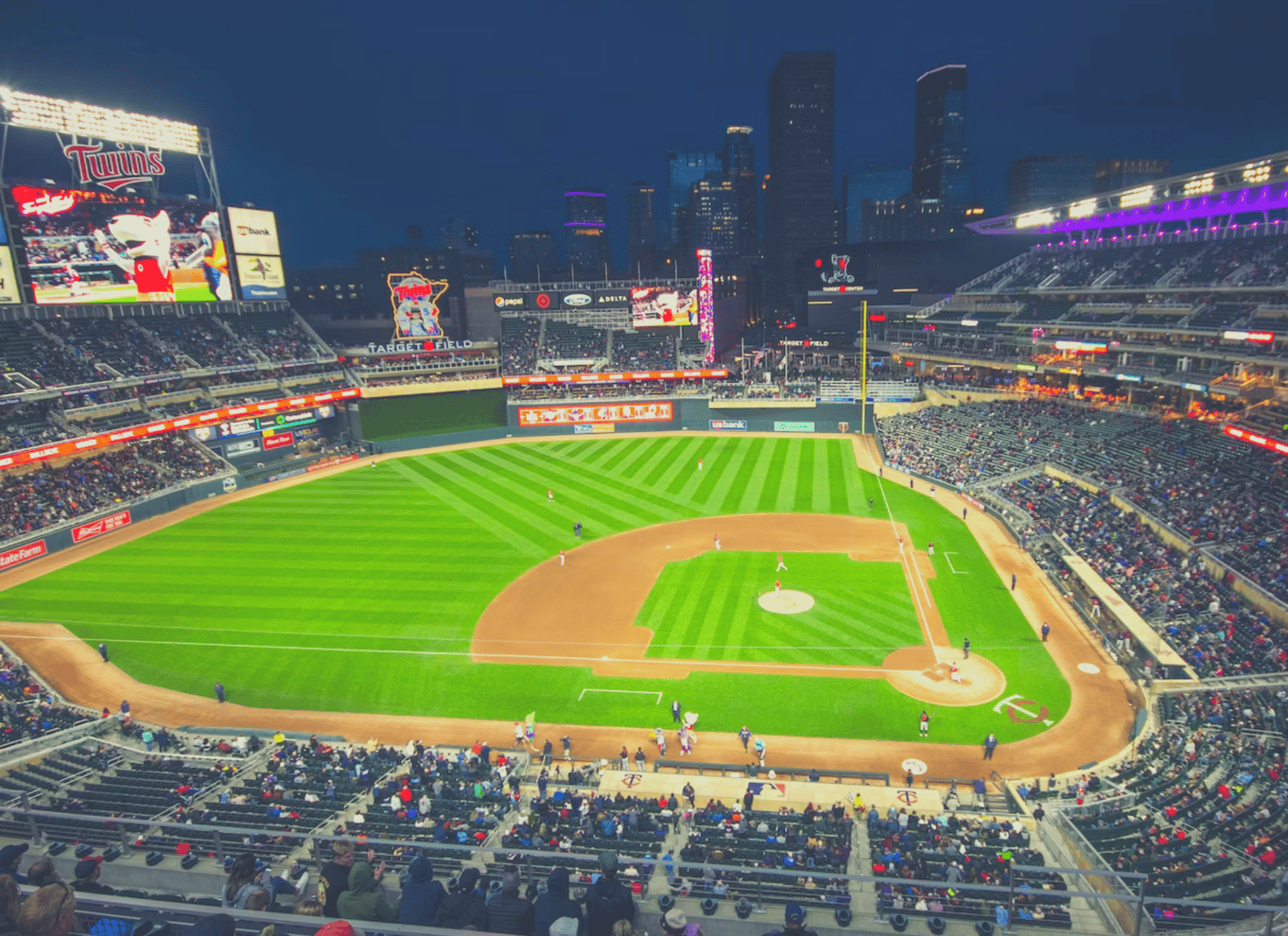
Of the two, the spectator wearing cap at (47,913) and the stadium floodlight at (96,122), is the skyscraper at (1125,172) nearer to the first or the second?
the stadium floodlight at (96,122)

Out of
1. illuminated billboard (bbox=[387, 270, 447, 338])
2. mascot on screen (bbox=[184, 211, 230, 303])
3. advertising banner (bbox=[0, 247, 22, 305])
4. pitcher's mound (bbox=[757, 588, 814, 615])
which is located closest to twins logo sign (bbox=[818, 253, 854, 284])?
illuminated billboard (bbox=[387, 270, 447, 338])

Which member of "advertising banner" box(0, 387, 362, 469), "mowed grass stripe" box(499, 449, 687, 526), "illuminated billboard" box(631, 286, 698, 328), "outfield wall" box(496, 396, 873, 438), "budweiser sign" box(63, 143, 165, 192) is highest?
"budweiser sign" box(63, 143, 165, 192)

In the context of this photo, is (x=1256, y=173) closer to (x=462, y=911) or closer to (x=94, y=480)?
(x=462, y=911)

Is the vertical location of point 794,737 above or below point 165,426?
below

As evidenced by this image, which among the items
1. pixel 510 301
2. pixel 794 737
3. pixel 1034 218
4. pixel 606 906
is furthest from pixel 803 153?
pixel 606 906

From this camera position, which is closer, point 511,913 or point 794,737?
point 511,913

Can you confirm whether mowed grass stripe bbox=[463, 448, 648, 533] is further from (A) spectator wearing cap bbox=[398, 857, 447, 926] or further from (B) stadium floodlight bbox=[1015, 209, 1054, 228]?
(B) stadium floodlight bbox=[1015, 209, 1054, 228]

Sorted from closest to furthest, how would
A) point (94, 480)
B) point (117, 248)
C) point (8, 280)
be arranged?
point (94, 480) → point (8, 280) → point (117, 248)

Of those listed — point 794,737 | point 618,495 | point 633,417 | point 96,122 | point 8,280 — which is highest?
point 96,122

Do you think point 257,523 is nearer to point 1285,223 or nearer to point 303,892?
point 303,892
